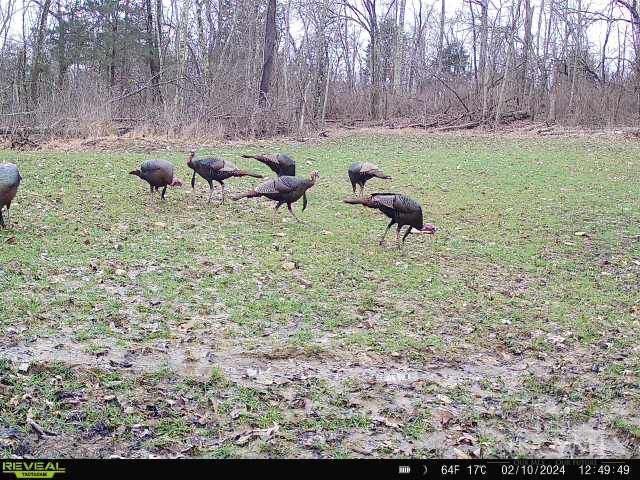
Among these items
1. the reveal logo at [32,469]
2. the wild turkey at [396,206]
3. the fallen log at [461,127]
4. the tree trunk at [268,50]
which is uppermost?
the tree trunk at [268,50]

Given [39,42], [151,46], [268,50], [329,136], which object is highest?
[151,46]

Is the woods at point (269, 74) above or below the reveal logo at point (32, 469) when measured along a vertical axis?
above

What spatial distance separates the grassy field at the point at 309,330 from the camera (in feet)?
13.1

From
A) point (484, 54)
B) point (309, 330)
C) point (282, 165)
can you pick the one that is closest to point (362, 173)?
point (282, 165)

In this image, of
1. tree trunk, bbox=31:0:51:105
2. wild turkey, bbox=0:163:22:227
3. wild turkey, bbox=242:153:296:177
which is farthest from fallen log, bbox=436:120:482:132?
wild turkey, bbox=0:163:22:227

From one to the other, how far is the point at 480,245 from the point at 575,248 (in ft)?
4.34

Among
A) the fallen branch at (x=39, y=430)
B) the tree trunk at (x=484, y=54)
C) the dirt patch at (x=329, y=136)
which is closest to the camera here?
the fallen branch at (x=39, y=430)

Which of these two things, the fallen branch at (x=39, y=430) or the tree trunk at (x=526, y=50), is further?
the tree trunk at (x=526, y=50)

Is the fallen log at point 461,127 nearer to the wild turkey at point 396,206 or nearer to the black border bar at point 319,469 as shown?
the wild turkey at point 396,206

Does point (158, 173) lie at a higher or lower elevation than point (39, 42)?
lower

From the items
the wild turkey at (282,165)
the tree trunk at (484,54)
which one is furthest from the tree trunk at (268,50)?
the wild turkey at (282,165)

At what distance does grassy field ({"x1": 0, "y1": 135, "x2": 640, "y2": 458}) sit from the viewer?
3.99 m

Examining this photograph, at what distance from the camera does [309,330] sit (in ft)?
18.7

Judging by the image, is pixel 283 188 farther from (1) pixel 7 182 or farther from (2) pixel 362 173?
(1) pixel 7 182
